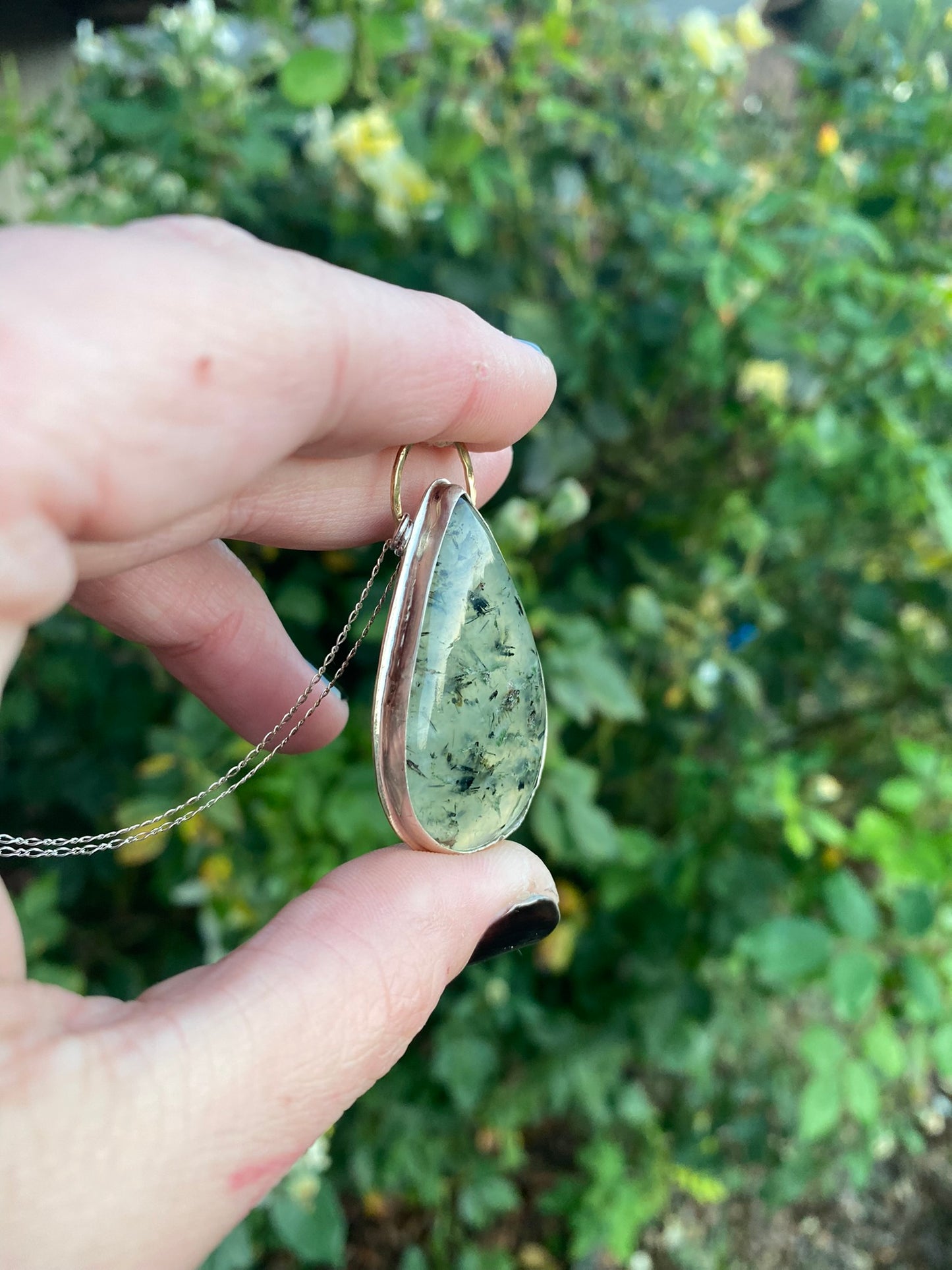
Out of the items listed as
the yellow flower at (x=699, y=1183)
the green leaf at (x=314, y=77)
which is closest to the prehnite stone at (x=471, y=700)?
the green leaf at (x=314, y=77)

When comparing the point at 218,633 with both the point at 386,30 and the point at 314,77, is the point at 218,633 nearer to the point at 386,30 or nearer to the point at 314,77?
the point at 314,77

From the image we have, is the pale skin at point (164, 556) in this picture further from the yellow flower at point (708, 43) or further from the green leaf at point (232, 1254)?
the yellow flower at point (708, 43)

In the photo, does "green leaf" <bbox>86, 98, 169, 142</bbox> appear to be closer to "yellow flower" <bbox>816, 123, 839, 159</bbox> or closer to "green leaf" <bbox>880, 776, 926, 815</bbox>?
"yellow flower" <bbox>816, 123, 839, 159</bbox>

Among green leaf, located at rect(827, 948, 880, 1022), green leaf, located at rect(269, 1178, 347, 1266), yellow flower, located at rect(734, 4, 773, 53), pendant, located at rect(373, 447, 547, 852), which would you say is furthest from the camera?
yellow flower, located at rect(734, 4, 773, 53)

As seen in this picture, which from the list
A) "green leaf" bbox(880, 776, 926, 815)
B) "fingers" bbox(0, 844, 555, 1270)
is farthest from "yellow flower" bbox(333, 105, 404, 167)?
"green leaf" bbox(880, 776, 926, 815)

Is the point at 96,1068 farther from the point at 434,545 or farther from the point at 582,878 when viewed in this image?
the point at 582,878

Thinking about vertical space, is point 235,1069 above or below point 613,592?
above

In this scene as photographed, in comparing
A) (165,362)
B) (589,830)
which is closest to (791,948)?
(589,830)
